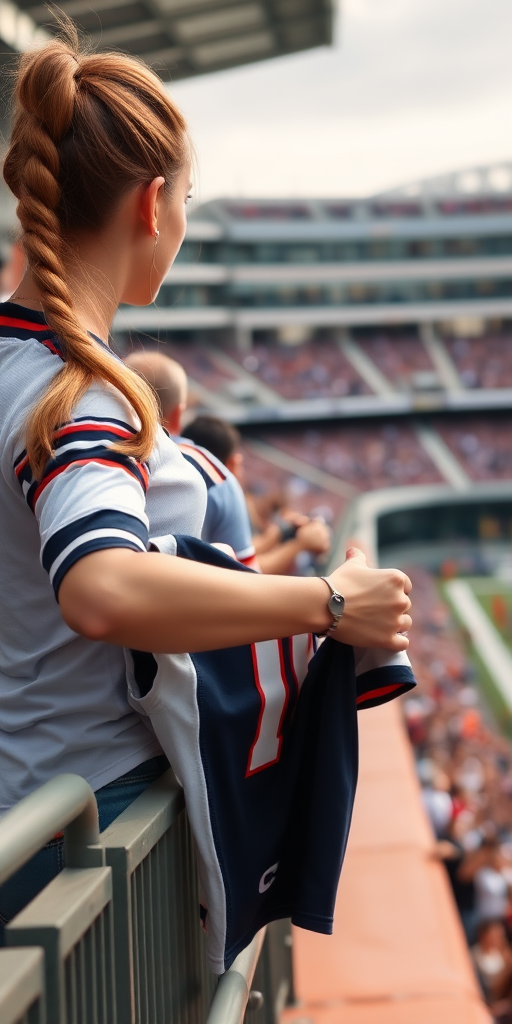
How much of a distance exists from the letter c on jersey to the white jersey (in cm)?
26

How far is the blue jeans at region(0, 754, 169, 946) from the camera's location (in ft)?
3.90

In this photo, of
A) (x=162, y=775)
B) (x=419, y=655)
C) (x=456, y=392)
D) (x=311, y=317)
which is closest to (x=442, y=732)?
(x=419, y=655)

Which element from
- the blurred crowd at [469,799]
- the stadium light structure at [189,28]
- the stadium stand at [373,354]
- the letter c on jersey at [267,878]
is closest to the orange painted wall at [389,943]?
the blurred crowd at [469,799]

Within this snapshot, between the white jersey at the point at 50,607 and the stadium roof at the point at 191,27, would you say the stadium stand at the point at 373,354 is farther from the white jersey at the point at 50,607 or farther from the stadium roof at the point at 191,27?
the white jersey at the point at 50,607

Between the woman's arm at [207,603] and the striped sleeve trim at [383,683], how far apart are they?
0.06 metres

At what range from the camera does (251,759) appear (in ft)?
4.40

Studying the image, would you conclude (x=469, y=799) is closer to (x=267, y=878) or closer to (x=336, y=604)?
(x=267, y=878)

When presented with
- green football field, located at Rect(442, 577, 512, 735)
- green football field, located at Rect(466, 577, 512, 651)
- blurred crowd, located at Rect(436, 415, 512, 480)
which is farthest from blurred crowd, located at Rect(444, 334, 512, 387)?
green football field, located at Rect(466, 577, 512, 651)

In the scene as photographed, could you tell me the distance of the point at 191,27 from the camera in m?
4.68

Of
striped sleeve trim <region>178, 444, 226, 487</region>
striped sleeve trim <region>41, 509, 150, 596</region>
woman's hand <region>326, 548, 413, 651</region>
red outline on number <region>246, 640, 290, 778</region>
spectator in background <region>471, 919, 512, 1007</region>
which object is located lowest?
spectator in background <region>471, 919, 512, 1007</region>

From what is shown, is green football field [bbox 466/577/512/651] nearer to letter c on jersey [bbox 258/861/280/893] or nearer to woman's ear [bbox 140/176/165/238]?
letter c on jersey [bbox 258/861/280/893]

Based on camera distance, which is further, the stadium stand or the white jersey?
the stadium stand

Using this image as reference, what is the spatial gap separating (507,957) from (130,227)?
21.0ft

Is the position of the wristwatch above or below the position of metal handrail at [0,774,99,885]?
above
